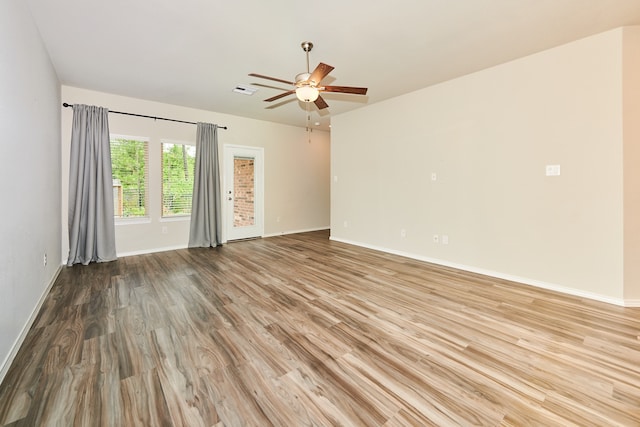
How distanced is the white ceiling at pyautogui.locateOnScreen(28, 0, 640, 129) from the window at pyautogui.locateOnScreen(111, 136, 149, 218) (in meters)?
1.04

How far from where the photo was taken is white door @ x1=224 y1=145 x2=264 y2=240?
240 inches

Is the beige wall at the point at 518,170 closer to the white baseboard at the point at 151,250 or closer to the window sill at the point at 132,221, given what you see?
the white baseboard at the point at 151,250

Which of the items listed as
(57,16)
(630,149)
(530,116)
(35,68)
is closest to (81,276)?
(35,68)

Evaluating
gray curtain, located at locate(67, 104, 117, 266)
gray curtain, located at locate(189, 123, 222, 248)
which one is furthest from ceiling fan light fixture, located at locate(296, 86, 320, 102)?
gray curtain, located at locate(67, 104, 117, 266)

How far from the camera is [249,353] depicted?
202 cm

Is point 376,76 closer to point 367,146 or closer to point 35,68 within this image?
point 367,146

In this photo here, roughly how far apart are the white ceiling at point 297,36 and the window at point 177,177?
55.1 inches

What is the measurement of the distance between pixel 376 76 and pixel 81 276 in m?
4.94

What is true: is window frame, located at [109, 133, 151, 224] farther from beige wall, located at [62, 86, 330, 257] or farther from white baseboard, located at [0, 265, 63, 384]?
white baseboard, located at [0, 265, 63, 384]

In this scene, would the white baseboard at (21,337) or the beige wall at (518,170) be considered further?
the beige wall at (518,170)

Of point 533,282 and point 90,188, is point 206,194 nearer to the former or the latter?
point 90,188

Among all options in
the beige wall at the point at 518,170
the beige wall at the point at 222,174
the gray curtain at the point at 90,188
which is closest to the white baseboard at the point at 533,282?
the beige wall at the point at 518,170

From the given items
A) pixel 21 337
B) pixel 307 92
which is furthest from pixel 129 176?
pixel 307 92

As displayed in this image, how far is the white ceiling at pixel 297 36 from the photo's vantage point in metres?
2.47
